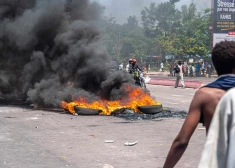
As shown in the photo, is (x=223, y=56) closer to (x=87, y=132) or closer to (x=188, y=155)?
(x=188, y=155)

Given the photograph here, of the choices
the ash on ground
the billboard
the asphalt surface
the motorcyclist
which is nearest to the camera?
the asphalt surface

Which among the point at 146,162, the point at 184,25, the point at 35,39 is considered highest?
the point at 184,25

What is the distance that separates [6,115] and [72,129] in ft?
10.7

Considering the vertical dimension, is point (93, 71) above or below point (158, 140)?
above

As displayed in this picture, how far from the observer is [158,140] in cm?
789

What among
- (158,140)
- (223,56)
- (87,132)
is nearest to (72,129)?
(87,132)

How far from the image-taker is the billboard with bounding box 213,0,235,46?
3212 cm

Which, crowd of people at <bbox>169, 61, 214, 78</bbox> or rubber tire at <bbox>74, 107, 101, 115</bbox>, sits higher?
crowd of people at <bbox>169, 61, 214, 78</bbox>

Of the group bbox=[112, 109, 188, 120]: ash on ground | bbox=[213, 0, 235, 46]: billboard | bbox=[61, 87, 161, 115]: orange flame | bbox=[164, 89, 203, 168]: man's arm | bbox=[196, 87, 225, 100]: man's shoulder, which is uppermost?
→ bbox=[213, 0, 235, 46]: billboard

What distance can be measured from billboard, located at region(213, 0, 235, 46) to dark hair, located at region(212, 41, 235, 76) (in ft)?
98.8

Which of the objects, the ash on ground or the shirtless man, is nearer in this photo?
the shirtless man

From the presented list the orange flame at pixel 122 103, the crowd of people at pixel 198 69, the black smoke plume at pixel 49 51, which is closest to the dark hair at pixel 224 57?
the orange flame at pixel 122 103

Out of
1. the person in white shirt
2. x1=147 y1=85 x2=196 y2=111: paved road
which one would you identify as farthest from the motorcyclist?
the person in white shirt

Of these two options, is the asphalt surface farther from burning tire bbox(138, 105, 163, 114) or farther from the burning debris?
the burning debris
